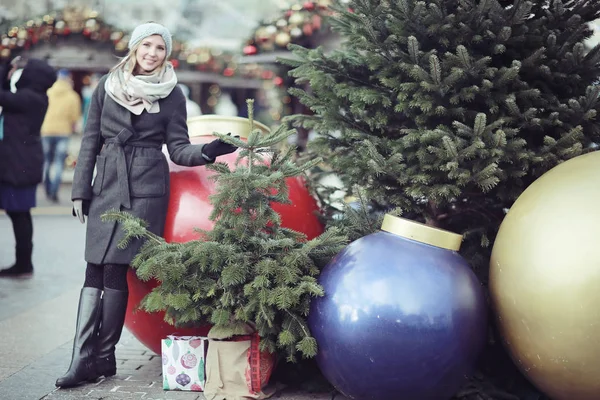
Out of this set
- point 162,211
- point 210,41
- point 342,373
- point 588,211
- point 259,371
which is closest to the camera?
point 588,211

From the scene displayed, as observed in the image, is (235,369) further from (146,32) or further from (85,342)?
(146,32)

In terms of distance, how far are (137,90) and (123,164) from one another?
45 centimetres

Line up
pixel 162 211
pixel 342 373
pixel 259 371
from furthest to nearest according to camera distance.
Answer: pixel 162 211 → pixel 259 371 → pixel 342 373

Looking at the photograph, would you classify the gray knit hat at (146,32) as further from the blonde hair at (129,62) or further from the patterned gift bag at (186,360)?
the patterned gift bag at (186,360)

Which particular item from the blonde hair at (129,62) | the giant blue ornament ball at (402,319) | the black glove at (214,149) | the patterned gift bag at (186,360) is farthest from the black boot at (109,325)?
A: the blonde hair at (129,62)

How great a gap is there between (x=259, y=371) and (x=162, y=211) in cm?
109

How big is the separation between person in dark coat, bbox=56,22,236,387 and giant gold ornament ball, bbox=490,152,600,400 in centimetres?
171

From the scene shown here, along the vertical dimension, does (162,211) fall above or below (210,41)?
below

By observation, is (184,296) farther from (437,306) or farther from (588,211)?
(588,211)

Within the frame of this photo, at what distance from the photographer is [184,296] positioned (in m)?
3.74

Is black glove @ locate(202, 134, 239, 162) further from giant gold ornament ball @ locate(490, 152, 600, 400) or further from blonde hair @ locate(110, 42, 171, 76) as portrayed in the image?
giant gold ornament ball @ locate(490, 152, 600, 400)

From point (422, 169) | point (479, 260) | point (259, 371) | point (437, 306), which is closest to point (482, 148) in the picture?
point (422, 169)

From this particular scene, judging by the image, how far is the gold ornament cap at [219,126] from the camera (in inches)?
181

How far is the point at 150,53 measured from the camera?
423 centimetres
